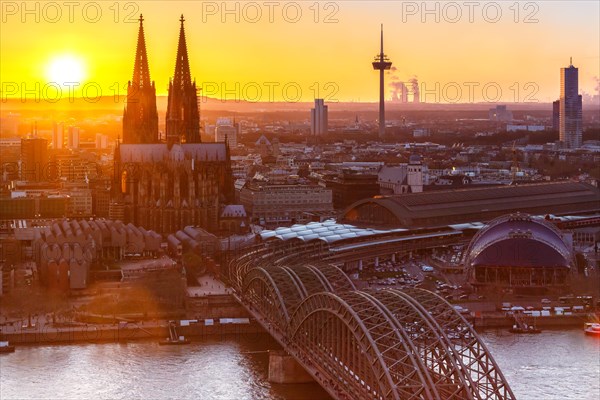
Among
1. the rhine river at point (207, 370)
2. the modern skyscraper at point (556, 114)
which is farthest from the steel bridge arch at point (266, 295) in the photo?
the modern skyscraper at point (556, 114)

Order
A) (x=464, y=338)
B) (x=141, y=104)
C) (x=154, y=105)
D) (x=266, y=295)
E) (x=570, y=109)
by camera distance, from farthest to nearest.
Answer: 1. (x=570, y=109)
2. (x=154, y=105)
3. (x=141, y=104)
4. (x=266, y=295)
5. (x=464, y=338)

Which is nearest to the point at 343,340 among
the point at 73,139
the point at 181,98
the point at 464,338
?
the point at 464,338

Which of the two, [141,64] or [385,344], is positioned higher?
[141,64]

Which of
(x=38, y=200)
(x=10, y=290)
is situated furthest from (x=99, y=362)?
(x=38, y=200)

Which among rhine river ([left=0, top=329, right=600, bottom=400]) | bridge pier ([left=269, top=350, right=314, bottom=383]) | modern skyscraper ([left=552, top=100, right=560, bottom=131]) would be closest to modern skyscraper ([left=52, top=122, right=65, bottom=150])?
modern skyscraper ([left=552, top=100, right=560, bottom=131])

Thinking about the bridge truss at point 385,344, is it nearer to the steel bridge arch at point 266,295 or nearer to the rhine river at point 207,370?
the steel bridge arch at point 266,295

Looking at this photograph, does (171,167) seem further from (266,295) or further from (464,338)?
(464,338)

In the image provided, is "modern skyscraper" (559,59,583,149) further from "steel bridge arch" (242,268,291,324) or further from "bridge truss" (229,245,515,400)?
"bridge truss" (229,245,515,400)
